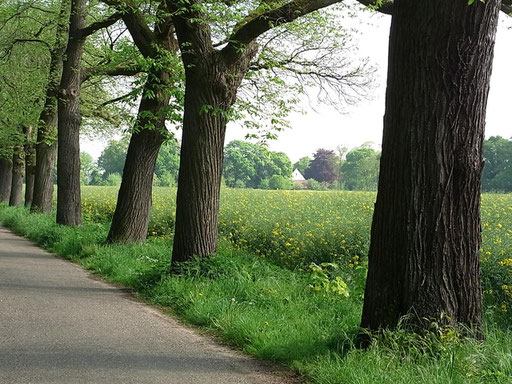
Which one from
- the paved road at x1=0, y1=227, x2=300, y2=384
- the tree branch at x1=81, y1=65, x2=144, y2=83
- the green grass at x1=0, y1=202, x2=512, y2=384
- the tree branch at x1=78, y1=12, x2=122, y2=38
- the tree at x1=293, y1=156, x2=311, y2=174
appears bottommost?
the paved road at x1=0, y1=227, x2=300, y2=384

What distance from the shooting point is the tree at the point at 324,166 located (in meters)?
115

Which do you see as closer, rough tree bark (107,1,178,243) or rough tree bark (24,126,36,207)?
rough tree bark (107,1,178,243)

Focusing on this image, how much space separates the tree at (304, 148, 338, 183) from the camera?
11482cm

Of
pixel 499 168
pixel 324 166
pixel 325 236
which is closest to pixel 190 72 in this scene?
pixel 325 236

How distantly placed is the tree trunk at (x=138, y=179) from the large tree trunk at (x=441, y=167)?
10051mm

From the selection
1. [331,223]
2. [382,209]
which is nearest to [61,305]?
[382,209]

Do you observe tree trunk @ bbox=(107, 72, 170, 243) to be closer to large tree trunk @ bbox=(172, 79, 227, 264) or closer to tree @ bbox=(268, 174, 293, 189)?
large tree trunk @ bbox=(172, 79, 227, 264)

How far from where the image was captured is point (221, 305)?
8156 millimetres

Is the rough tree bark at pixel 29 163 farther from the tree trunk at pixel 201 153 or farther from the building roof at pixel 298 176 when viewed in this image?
the building roof at pixel 298 176

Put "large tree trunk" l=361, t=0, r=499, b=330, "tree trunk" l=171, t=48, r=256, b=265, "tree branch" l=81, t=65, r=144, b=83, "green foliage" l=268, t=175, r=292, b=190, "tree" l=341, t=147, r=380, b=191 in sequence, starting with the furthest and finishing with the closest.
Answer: "green foliage" l=268, t=175, r=292, b=190, "tree" l=341, t=147, r=380, b=191, "tree branch" l=81, t=65, r=144, b=83, "tree trunk" l=171, t=48, r=256, b=265, "large tree trunk" l=361, t=0, r=499, b=330

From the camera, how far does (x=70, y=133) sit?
784 inches

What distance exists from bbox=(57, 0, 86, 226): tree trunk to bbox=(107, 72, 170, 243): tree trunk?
488 cm

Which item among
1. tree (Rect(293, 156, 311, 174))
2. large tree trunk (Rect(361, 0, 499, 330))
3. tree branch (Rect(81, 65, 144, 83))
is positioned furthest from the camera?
tree (Rect(293, 156, 311, 174))

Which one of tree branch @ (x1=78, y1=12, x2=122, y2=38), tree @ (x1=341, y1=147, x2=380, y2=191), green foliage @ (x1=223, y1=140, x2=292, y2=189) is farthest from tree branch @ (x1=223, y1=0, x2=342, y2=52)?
green foliage @ (x1=223, y1=140, x2=292, y2=189)
